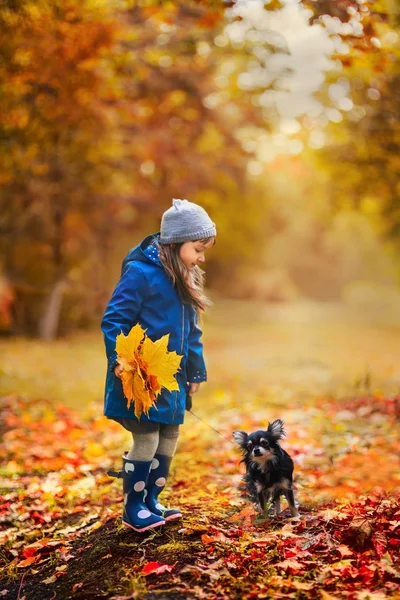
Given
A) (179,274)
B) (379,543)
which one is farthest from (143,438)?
(379,543)

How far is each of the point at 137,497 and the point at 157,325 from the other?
3.26ft

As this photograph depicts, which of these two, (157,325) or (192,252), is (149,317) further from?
(192,252)

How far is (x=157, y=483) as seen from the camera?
12.3ft

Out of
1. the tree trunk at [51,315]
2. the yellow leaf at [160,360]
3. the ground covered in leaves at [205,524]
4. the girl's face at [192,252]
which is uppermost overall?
the girl's face at [192,252]

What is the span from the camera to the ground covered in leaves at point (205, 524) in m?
2.93

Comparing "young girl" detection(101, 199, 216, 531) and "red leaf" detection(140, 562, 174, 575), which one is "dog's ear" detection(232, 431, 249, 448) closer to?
"young girl" detection(101, 199, 216, 531)

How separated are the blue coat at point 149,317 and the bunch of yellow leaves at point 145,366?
15cm

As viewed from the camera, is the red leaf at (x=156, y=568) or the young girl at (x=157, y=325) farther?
the young girl at (x=157, y=325)

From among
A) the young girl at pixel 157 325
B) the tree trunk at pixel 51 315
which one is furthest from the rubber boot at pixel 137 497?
the tree trunk at pixel 51 315

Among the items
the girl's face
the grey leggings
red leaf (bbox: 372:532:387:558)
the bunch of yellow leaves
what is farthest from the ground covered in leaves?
the girl's face

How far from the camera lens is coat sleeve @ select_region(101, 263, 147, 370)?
11.4ft

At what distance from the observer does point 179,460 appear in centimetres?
562

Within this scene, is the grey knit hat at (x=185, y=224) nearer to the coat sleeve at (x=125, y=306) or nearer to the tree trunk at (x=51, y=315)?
the coat sleeve at (x=125, y=306)

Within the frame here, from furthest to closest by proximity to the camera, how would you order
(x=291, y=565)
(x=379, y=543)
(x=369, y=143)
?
(x=369, y=143), (x=379, y=543), (x=291, y=565)
